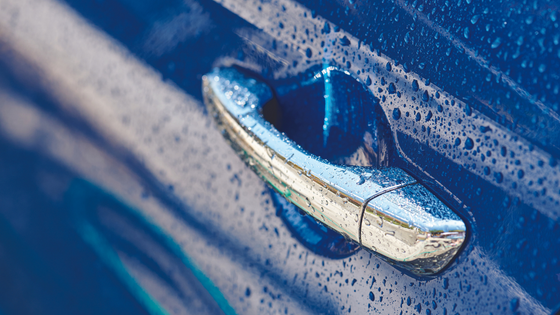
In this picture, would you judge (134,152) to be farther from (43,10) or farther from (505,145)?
(505,145)

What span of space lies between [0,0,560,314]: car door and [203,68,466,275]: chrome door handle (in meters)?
0.01

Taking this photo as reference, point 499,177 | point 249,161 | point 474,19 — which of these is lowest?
point 249,161

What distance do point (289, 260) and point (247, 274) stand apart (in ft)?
0.35

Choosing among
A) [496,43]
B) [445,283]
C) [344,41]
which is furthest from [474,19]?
[445,283]

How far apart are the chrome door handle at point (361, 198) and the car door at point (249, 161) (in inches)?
0.5

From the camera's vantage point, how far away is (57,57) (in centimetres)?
77

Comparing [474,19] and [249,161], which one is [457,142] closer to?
[474,19]

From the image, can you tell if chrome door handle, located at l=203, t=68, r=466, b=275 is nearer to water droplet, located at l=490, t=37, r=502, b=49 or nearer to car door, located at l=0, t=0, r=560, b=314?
car door, located at l=0, t=0, r=560, b=314

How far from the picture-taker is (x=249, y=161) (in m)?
0.47

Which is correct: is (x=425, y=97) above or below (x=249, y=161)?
above

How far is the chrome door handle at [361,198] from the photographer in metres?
0.32

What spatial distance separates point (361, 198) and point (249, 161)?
0.18 metres

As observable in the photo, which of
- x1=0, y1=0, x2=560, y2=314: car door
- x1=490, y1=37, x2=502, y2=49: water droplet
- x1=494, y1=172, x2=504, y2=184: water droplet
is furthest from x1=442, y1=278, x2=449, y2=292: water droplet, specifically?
x1=490, y1=37, x2=502, y2=49: water droplet

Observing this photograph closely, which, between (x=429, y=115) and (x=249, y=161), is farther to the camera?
(x=249, y=161)
